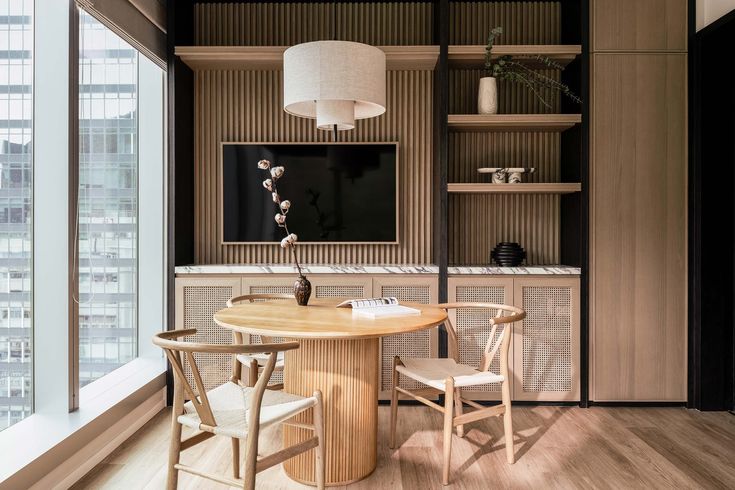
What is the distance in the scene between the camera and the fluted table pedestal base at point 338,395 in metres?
2.22

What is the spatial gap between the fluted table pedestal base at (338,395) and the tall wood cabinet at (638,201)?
6.11 feet

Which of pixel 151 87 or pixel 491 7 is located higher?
pixel 491 7

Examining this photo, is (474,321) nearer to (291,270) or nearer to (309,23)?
(291,270)

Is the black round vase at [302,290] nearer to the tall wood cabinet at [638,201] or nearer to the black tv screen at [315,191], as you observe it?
the black tv screen at [315,191]

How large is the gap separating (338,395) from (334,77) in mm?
1327

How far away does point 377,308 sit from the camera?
2.41 meters

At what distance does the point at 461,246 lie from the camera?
385 cm

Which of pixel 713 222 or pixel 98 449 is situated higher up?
pixel 713 222

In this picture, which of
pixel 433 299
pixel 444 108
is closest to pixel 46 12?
pixel 444 108

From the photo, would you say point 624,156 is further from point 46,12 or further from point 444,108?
point 46,12

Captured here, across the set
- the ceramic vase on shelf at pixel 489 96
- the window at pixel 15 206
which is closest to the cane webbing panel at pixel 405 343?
the ceramic vase on shelf at pixel 489 96

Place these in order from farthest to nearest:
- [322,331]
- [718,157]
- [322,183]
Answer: [322,183] < [718,157] < [322,331]

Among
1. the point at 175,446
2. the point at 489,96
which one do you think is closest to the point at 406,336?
the point at 489,96

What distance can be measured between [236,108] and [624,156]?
2749 millimetres
